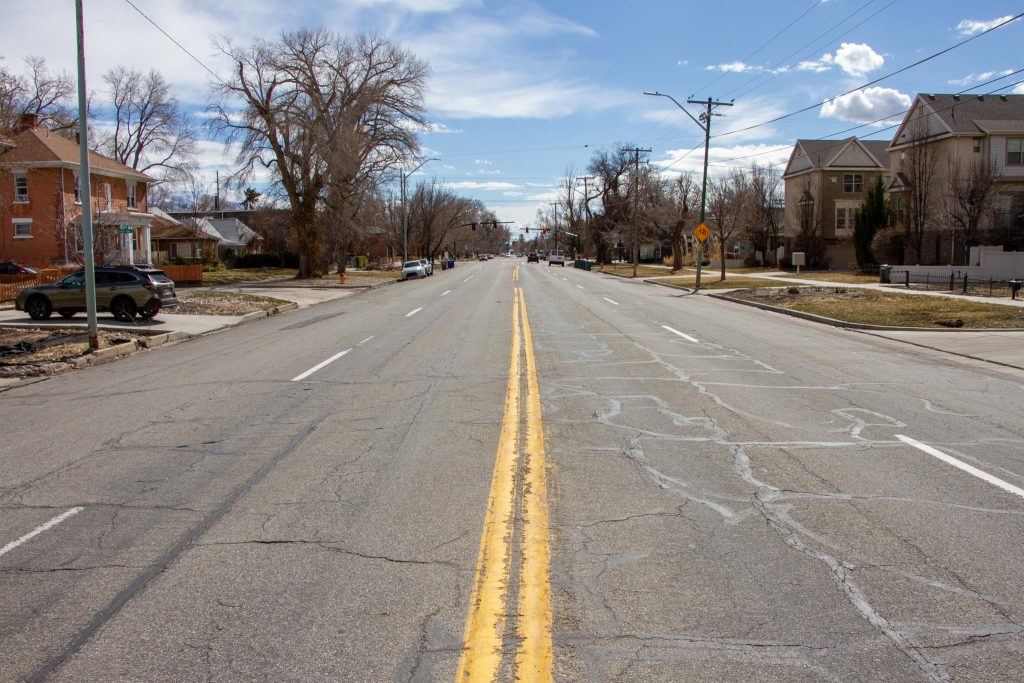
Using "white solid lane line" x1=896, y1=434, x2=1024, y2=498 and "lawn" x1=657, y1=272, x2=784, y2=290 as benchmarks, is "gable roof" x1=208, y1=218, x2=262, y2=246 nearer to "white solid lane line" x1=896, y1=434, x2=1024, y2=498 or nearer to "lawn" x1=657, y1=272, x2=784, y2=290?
"lawn" x1=657, y1=272, x2=784, y2=290

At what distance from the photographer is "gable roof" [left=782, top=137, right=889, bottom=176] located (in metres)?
60.2

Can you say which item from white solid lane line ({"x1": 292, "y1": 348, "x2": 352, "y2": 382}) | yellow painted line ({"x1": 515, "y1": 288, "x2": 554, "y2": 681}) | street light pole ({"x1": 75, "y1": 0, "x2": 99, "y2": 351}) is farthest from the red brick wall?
yellow painted line ({"x1": 515, "y1": 288, "x2": 554, "y2": 681})

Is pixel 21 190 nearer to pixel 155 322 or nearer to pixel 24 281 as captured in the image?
pixel 24 281

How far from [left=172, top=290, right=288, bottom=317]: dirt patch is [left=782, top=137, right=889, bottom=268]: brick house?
43498 millimetres

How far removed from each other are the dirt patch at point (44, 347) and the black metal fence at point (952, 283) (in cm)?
2901

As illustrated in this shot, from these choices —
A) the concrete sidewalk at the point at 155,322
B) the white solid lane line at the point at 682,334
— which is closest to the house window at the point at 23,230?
the concrete sidewalk at the point at 155,322

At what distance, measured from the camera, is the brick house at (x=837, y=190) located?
197ft

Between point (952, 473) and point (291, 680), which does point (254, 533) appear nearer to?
point (291, 680)

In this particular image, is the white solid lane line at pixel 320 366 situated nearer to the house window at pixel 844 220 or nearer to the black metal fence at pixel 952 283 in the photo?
the black metal fence at pixel 952 283

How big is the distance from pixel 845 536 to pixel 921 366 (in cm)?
995

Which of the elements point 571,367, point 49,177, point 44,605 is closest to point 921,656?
point 44,605

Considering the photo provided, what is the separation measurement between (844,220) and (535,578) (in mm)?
62066

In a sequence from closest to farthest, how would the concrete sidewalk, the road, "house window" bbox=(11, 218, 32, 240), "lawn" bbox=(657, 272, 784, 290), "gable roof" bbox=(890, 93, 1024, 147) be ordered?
the road → the concrete sidewalk → "lawn" bbox=(657, 272, 784, 290) → "gable roof" bbox=(890, 93, 1024, 147) → "house window" bbox=(11, 218, 32, 240)

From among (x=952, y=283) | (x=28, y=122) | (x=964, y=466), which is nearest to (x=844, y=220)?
(x=952, y=283)
